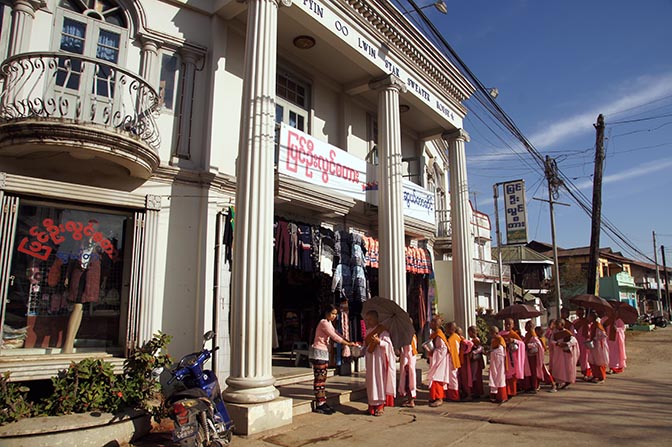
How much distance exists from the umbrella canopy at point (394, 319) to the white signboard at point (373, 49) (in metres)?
5.87

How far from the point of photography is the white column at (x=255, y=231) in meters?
6.74

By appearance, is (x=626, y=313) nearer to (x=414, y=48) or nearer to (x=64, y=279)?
(x=414, y=48)

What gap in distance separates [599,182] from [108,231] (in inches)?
724

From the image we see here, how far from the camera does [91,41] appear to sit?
25.3ft

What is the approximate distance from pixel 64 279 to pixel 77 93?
2.98m

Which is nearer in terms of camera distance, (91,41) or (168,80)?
(91,41)

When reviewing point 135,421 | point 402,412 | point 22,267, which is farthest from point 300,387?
point 22,267

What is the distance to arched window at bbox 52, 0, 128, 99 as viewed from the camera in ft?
23.6

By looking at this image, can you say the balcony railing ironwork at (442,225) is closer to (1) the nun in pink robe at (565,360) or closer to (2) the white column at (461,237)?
(2) the white column at (461,237)

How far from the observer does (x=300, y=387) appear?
8.95 meters

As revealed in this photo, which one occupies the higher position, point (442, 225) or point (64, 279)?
point (442, 225)

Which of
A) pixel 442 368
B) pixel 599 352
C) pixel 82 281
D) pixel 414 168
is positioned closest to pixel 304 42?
pixel 414 168

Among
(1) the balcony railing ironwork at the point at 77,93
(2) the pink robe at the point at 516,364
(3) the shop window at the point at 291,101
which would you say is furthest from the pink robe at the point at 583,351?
(1) the balcony railing ironwork at the point at 77,93

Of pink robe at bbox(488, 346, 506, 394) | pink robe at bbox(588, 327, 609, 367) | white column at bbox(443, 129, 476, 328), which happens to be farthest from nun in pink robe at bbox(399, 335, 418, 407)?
pink robe at bbox(588, 327, 609, 367)
